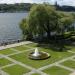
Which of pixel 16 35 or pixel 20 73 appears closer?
pixel 20 73

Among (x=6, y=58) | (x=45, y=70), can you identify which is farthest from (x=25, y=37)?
(x=45, y=70)

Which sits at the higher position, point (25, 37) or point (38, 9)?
point (38, 9)

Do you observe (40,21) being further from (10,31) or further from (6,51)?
(10,31)

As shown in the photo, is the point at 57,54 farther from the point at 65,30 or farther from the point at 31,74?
the point at 65,30

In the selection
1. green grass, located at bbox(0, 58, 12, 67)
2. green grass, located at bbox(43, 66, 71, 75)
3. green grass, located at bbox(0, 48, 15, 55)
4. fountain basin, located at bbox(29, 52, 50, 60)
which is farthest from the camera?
green grass, located at bbox(0, 48, 15, 55)

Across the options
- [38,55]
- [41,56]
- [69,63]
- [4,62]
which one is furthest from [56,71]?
[4,62]

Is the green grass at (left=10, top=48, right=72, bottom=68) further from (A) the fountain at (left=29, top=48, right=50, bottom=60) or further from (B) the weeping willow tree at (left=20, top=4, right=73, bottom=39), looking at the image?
(B) the weeping willow tree at (left=20, top=4, right=73, bottom=39)

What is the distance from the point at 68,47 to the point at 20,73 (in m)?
17.3

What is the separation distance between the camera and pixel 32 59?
3675 centimetres

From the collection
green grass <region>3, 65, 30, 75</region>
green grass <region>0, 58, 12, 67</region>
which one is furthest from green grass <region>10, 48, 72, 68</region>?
green grass <region>3, 65, 30, 75</region>

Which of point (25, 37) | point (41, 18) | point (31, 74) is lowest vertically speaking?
point (31, 74)

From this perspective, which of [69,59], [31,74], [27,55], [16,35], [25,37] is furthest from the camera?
[16,35]

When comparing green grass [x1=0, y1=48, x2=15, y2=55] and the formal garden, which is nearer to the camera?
the formal garden

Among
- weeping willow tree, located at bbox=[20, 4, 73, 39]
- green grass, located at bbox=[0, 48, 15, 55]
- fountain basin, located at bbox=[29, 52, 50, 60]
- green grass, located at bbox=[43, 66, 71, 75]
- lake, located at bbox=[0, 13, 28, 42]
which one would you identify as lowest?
green grass, located at bbox=[43, 66, 71, 75]
